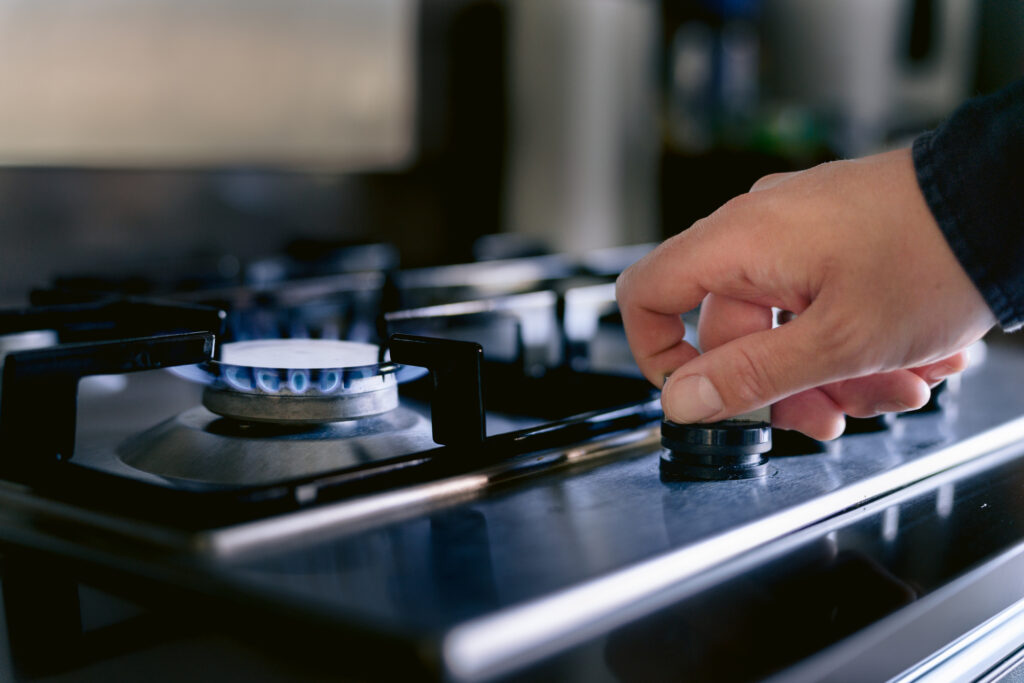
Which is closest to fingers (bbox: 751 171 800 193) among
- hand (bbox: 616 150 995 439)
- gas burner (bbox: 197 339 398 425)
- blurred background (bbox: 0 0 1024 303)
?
hand (bbox: 616 150 995 439)

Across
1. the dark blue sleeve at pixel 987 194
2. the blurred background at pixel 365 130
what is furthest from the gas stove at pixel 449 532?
the blurred background at pixel 365 130

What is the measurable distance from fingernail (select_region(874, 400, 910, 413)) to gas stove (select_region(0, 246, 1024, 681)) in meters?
0.02

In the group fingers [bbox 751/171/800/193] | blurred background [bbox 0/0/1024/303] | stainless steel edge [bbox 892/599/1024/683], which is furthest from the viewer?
blurred background [bbox 0/0/1024/303]

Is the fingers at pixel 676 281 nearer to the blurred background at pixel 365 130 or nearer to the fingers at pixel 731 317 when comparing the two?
the fingers at pixel 731 317

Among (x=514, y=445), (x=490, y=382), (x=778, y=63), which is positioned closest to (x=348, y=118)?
(x=490, y=382)

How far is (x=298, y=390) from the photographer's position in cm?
54

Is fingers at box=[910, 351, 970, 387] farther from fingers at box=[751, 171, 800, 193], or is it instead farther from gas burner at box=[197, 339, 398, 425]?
gas burner at box=[197, 339, 398, 425]

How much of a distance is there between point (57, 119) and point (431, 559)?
975 millimetres

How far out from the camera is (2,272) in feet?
3.66

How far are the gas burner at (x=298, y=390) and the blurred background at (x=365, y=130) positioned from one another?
0.53 m

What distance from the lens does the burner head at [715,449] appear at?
1.71 ft

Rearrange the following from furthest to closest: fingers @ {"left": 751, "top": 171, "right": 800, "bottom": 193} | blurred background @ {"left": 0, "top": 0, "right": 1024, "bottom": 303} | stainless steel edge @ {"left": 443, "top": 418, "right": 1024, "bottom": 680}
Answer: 1. blurred background @ {"left": 0, "top": 0, "right": 1024, "bottom": 303}
2. fingers @ {"left": 751, "top": 171, "right": 800, "bottom": 193}
3. stainless steel edge @ {"left": 443, "top": 418, "right": 1024, "bottom": 680}

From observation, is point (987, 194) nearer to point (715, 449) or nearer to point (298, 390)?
point (715, 449)

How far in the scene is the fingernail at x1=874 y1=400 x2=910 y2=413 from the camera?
60cm
